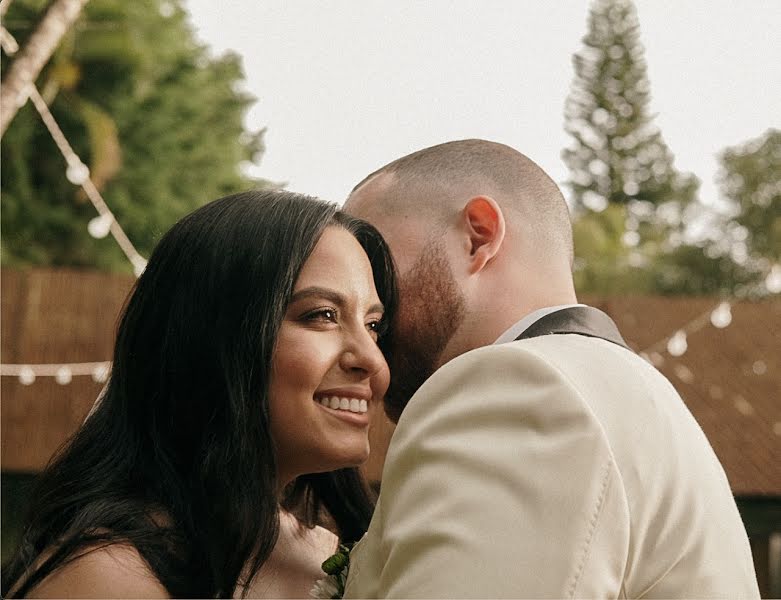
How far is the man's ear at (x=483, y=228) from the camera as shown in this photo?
2543 millimetres

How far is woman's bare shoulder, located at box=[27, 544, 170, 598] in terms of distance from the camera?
6.79 feet

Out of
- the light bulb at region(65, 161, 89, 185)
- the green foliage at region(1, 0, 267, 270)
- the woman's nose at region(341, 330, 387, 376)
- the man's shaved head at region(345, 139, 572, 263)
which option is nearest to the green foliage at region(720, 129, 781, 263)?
the green foliage at region(1, 0, 267, 270)

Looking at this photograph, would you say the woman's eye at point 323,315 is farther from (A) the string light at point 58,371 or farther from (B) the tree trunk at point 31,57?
(A) the string light at point 58,371

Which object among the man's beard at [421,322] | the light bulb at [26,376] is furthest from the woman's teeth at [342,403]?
the light bulb at [26,376]

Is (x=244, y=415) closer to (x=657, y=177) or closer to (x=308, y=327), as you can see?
(x=308, y=327)

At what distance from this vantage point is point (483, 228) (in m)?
2.58

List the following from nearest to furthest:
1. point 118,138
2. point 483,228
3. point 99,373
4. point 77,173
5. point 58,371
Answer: point 483,228
point 77,173
point 99,373
point 58,371
point 118,138

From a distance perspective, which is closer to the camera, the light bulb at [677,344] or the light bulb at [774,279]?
the light bulb at [677,344]

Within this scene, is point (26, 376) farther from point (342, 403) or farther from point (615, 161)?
point (615, 161)

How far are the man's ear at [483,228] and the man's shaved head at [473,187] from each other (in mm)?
52

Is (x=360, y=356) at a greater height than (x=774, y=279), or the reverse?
(x=360, y=356)

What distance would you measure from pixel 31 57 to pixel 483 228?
791cm

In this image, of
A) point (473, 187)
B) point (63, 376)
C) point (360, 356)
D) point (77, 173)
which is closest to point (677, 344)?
point (77, 173)

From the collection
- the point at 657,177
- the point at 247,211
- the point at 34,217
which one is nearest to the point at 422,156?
the point at 247,211
